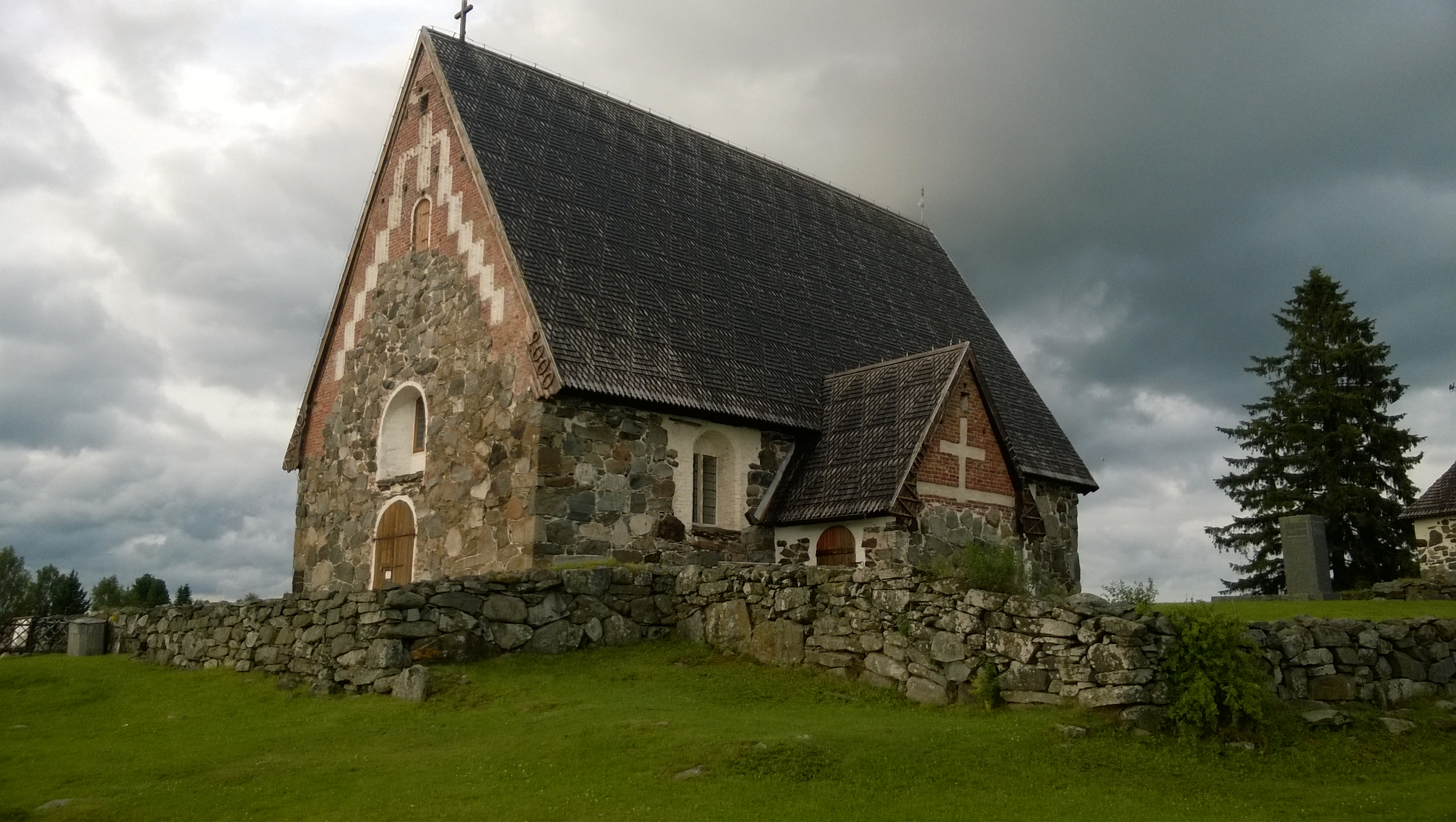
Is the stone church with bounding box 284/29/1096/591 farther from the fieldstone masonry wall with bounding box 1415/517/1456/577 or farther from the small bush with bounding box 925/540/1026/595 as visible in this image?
the fieldstone masonry wall with bounding box 1415/517/1456/577

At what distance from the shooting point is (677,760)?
10055 millimetres

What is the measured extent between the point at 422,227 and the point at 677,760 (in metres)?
14.4

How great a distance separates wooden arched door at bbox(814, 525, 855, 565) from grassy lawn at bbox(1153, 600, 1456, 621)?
5583 millimetres

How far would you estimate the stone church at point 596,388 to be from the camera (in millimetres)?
18562

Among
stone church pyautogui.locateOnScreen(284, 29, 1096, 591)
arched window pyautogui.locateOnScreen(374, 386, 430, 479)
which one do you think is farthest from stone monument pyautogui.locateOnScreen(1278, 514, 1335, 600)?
arched window pyautogui.locateOnScreen(374, 386, 430, 479)

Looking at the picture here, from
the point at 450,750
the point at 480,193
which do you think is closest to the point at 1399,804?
the point at 450,750

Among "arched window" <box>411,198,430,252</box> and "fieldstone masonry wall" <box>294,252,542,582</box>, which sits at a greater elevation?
"arched window" <box>411,198,430,252</box>

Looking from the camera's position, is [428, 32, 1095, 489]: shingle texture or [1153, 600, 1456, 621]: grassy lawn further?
[428, 32, 1095, 489]: shingle texture

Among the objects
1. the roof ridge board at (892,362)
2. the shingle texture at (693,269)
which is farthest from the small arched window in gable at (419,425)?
the roof ridge board at (892,362)

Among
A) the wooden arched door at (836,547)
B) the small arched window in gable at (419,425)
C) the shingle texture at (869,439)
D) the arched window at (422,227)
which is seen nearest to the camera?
the shingle texture at (869,439)

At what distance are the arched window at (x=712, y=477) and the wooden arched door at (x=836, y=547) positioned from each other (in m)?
1.68

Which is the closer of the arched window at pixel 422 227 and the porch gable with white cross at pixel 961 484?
the porch gable with white cross at pixel 961 484

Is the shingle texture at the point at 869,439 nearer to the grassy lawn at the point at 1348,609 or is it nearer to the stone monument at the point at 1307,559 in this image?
the grassy lawn at the point at 1348,609

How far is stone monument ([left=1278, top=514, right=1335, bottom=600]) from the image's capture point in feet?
73.5
